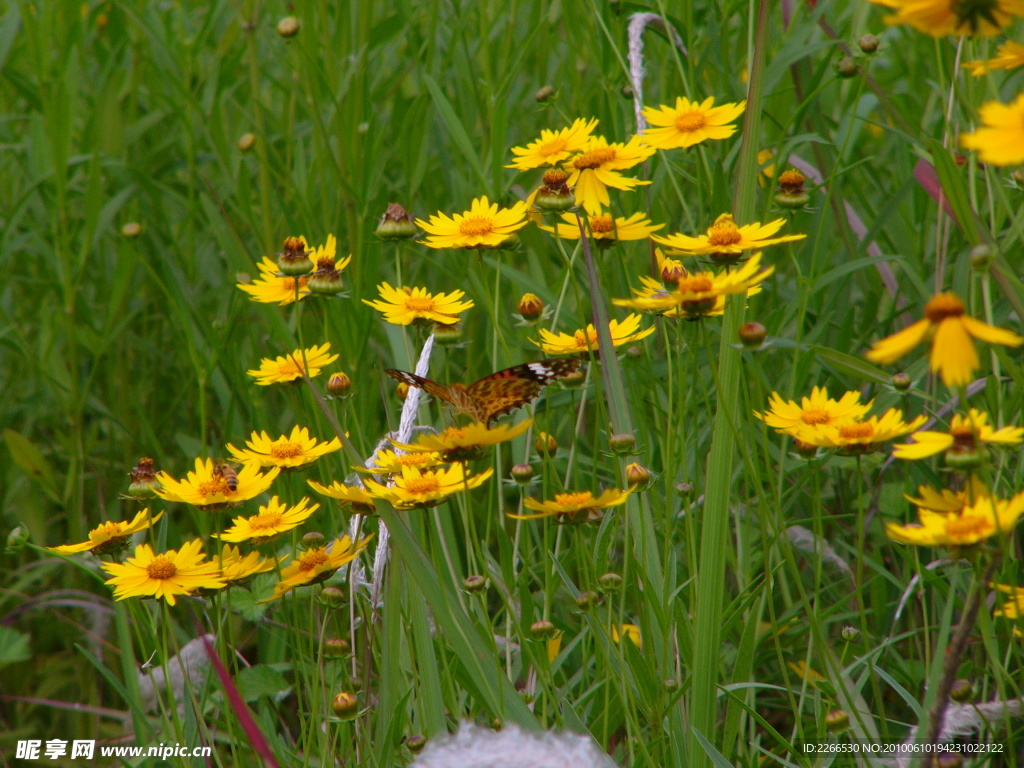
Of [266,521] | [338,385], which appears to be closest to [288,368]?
[338,385]

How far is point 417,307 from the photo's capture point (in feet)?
3.21

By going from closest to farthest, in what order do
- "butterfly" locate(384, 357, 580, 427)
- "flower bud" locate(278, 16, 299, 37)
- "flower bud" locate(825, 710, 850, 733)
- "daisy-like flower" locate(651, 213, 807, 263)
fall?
1. "flower bud" locate(825, 710, 850, 733)
2. "daisy-like flower" locate(651, 213, 807, 263)
3. "butterfly" locate(384, 357, 580, 427)
4. "flower bud" locate(278, 16, 299, 37)

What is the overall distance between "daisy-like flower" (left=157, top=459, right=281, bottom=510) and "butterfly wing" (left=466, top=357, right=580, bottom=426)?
20cm

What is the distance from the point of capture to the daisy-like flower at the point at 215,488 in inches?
31.5

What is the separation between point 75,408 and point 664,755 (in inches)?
40.8

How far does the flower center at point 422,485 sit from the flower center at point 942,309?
40 centimetres

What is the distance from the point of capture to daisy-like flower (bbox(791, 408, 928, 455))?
68 cm

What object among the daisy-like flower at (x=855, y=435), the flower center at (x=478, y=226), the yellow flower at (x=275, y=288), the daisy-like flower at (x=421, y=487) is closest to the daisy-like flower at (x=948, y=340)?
the daisy-like flower at (x=855, y=435)

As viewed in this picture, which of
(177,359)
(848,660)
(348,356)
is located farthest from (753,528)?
(177,359)

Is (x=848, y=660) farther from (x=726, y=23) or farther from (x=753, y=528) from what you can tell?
(x=726, y=23)

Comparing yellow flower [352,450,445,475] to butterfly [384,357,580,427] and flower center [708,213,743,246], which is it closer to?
butterfly [384,357,580,427]

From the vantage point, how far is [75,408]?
143cm

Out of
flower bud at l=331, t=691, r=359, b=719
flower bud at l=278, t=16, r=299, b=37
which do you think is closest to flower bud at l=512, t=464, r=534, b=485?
flower bud at l=331, t=691, r=359, b=719

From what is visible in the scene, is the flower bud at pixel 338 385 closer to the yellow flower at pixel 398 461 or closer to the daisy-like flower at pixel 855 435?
the yellow flower at pixel 398 461
